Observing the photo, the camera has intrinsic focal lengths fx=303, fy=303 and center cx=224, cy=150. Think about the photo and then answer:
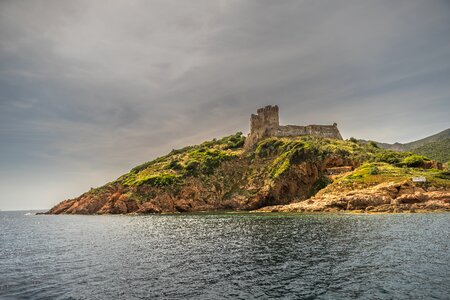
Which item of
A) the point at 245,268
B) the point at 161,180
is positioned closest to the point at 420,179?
the point at 245,268

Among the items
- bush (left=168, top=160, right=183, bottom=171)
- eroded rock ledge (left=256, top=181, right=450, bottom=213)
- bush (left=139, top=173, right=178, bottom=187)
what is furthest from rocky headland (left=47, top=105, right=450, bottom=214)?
bush (left=139, top=173, right=178, bottom=187)

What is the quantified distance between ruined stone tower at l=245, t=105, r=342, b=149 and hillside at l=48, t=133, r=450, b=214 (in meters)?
7.93

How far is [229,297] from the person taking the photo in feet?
74.0

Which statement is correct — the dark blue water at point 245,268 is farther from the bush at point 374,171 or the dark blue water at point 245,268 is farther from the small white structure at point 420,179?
the bush at point 374,171

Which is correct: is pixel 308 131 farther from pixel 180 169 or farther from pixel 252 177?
pixel 180 169

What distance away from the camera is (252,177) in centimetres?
14975

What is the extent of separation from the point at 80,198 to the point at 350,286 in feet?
612

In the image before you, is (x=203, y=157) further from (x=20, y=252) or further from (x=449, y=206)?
(x=20, y=252)

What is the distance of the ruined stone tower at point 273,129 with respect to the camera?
17800 cm

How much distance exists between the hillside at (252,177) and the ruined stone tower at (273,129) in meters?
7.93

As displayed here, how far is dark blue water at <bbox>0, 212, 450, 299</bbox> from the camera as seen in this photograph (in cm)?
2384

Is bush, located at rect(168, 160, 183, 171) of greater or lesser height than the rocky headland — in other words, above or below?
above

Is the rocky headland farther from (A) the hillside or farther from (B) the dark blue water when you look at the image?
(B) the dark blue water

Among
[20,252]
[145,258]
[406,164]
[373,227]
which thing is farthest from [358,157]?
[20,252]
